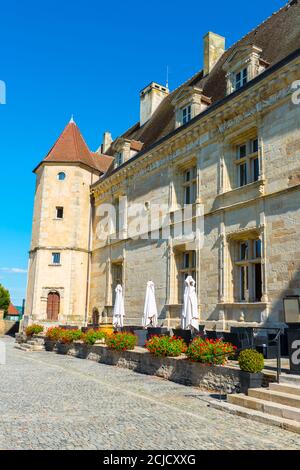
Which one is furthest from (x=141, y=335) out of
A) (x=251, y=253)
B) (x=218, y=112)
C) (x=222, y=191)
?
(x=218, y=112)

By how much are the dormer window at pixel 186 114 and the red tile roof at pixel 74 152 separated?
947 centimetres

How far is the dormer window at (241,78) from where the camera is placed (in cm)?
1492

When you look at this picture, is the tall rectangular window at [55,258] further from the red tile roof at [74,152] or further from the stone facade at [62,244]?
the red tile roof at [74,152]

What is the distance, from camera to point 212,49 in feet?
67.3

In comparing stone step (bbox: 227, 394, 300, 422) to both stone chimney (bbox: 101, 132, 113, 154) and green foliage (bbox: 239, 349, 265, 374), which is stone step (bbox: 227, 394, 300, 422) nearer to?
green foliage (bbox: 239, 349, 265, 374)

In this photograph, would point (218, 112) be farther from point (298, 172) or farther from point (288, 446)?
point (288, 446)

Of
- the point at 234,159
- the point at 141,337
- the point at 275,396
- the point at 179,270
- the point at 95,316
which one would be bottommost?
the point at 275,396

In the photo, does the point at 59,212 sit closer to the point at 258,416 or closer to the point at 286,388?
the point at 286,388

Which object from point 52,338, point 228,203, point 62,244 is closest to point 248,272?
point 228,203

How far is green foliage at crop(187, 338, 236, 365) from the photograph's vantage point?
8.82m

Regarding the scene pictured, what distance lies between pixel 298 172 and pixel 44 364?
30.9ft

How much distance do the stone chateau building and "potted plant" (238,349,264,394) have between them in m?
4.58

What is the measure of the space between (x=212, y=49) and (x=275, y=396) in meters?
Result: 17.7
